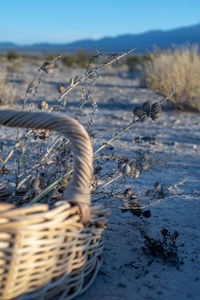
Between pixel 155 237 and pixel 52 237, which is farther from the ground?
pixel 52 237

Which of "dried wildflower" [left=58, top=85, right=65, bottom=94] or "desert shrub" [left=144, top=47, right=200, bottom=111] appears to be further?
"desert shrub" [left=144, top=47, right=200, bottom=111]

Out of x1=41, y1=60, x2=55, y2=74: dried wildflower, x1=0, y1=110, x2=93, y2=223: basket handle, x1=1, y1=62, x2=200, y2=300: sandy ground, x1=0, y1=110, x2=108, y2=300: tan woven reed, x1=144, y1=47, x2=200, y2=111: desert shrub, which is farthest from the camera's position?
x1=144, y1=47, x2=200, y2=111: desert shrub

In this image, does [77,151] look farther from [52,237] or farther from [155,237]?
[155,237]

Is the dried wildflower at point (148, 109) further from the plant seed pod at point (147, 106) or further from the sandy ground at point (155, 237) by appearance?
the sandy ground at point (155, 237)

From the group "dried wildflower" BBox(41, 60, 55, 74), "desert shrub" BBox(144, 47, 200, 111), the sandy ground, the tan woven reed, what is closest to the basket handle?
the tan woven reed

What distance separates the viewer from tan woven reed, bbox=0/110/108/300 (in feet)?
3.06

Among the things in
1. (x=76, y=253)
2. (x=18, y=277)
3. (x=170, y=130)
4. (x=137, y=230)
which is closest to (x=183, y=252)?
(x=137, y=230)

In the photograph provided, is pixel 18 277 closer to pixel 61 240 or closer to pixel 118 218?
pixel 61 240

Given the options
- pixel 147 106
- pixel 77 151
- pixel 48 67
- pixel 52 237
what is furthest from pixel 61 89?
pixel 52 237

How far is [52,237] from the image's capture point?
39.6 inches

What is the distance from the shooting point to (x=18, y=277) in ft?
3.17

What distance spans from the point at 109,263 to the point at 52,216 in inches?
24.0

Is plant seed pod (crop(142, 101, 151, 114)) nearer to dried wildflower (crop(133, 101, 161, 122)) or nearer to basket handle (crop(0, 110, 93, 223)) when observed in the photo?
dried wildflower (crop(133, 101, 161, 122))

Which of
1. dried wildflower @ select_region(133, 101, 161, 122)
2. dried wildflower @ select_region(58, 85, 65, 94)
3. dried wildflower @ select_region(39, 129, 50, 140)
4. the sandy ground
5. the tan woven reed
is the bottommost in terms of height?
the sandy ground
